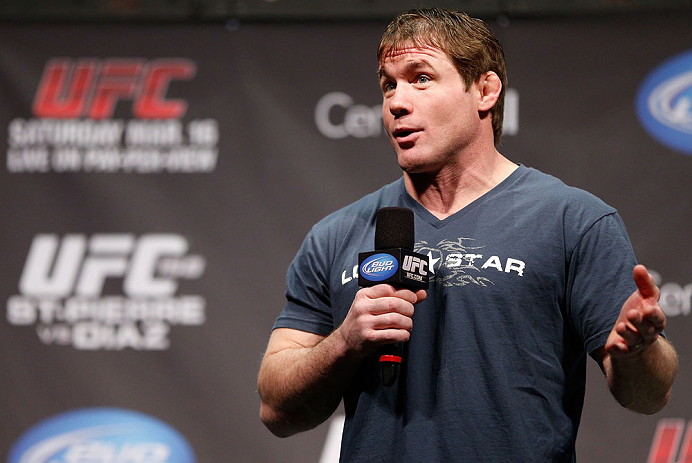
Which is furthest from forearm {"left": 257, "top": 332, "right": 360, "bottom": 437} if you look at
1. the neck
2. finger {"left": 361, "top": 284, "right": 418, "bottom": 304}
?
the neck

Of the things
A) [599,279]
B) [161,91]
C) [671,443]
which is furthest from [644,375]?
[161,91]

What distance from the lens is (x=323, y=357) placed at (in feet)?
4.51

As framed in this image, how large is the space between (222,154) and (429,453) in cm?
184

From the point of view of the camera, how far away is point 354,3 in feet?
9.82

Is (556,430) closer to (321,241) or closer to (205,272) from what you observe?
(321,241)

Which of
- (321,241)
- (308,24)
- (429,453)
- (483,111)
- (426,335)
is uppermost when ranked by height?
(308,24)

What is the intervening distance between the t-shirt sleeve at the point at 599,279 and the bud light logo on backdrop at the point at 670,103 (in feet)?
5.36

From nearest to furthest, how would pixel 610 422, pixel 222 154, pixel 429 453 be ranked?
pixel 429 453 → pixel 610 422 → pixel 222 154

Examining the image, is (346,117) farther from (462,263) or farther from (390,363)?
(390,363)

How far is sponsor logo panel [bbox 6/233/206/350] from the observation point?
2.81 meters

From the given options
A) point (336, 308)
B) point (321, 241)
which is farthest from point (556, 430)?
point (321, 241)

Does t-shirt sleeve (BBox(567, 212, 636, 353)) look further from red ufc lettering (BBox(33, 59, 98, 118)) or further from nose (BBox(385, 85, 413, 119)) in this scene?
red ufc lettering (BBox(33, 59, 98, 118))

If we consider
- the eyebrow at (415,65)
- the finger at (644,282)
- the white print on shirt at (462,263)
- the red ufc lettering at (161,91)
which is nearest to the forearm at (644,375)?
the finger at (644,282)

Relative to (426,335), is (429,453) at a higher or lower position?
lower
